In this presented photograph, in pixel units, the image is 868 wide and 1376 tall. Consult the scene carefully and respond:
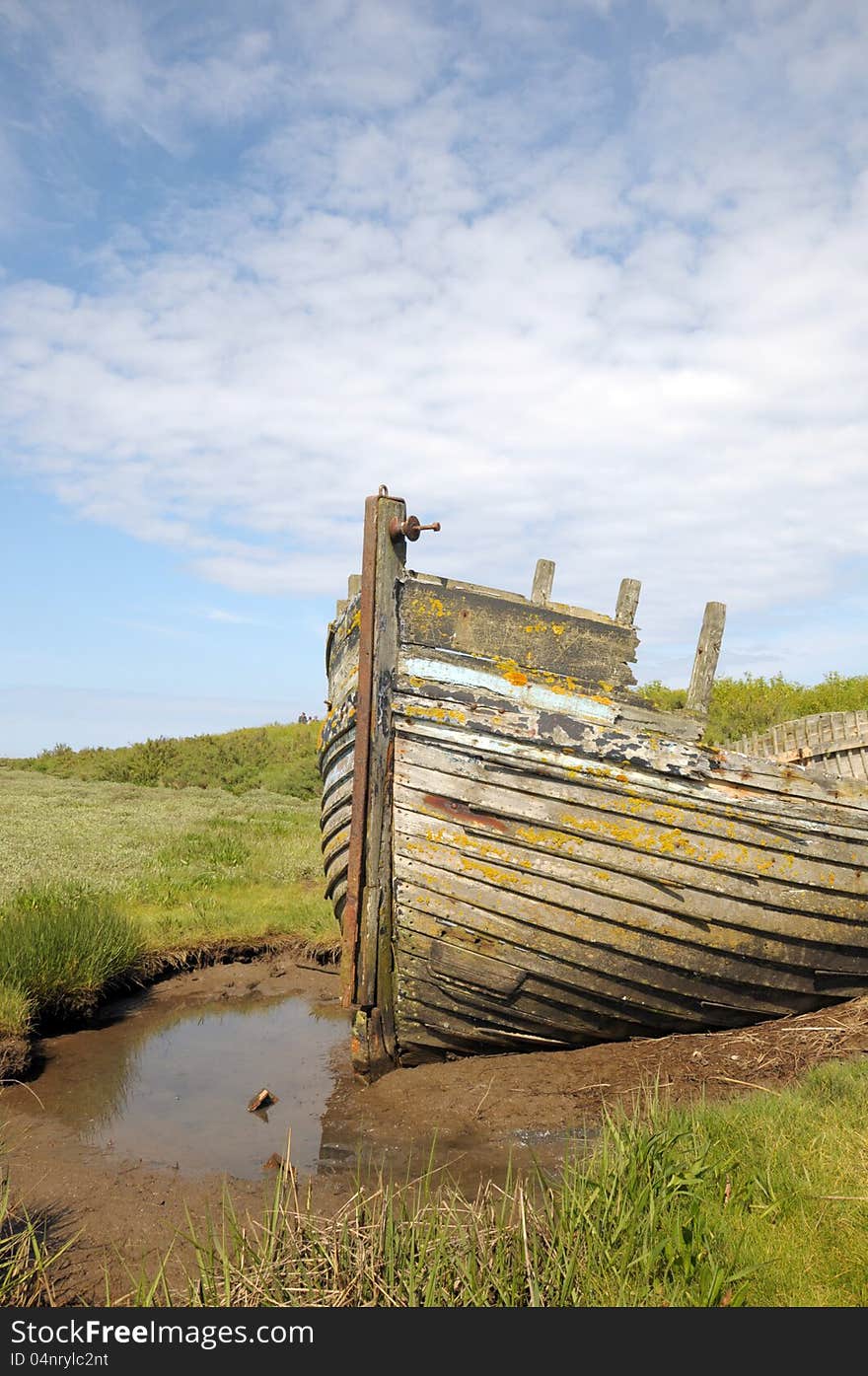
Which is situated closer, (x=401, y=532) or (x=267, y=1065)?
(x=401, y=532)

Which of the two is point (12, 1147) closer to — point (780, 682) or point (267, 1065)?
point (267, 1065)

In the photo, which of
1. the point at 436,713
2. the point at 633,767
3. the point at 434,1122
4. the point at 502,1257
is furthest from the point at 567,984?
the point at 502,1257

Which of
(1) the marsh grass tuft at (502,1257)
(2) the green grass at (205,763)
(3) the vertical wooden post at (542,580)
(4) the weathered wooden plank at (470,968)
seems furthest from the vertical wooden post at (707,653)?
(2) the green grass at (205,763)

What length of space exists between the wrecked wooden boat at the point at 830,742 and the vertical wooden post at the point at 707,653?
360 centimetres

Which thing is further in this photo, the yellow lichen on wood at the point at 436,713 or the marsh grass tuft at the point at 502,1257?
the yellow lichen on wood at the point at 436,713

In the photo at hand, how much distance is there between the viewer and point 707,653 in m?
5.72

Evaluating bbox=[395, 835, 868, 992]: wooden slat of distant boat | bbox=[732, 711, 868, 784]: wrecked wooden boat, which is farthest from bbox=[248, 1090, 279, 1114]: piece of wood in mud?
bbox=[732, 711, 868, 784]: wrecked wooden boat

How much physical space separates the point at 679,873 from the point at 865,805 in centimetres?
138

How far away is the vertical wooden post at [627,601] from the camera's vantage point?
5.61m

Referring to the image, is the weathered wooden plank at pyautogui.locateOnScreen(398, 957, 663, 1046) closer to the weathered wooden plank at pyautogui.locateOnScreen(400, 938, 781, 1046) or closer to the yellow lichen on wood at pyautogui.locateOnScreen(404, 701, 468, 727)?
the weathered wooden plank at pyautogui.locateOnScreen(400, 938, 781, 1046)

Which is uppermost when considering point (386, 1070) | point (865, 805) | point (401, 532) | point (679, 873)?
point (401, 532)

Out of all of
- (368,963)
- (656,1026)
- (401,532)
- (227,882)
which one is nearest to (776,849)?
(656,1026)

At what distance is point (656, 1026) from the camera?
577 centimetres

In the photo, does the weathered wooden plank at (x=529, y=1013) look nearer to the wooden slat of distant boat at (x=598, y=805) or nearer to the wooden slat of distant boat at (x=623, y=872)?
the wooden slat of distant boat at (x=623, y=872)
